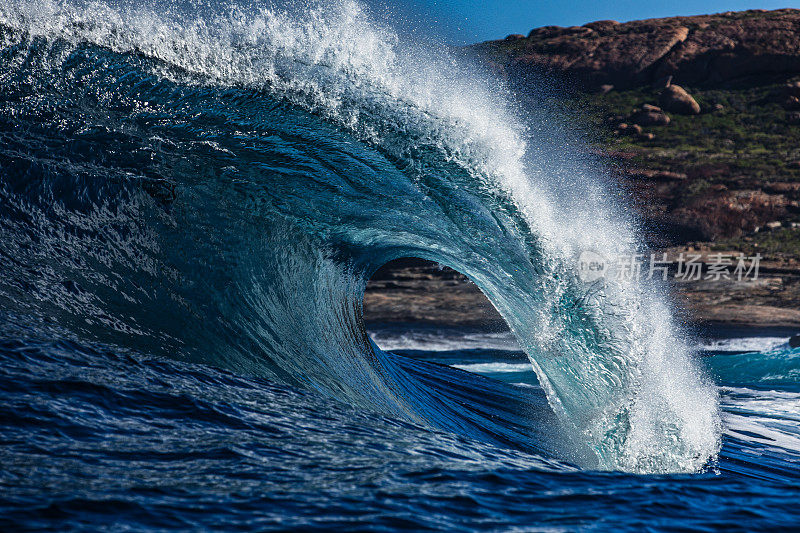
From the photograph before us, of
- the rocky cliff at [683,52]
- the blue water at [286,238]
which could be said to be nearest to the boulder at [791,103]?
the rocky cliff at [683,52]

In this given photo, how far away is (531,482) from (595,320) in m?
1.88

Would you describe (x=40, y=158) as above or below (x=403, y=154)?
below

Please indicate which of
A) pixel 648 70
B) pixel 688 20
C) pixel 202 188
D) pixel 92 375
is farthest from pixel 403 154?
pixel 688 20

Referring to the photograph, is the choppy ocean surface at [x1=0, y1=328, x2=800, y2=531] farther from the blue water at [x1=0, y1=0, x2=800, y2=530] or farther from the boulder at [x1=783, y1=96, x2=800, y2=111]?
the boulder at [x1=783, y1=96, x2=800, y2=111]

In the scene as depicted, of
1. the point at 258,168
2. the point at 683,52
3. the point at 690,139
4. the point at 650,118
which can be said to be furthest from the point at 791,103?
the point at 258,168

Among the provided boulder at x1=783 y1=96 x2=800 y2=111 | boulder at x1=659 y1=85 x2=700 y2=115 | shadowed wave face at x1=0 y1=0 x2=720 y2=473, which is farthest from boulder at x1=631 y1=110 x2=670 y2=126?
shadowed wave face at x1=0 y1=0 x2=720 y2=473

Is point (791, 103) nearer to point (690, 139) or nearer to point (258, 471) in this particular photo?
point (690, 139)

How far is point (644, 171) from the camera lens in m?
30.5

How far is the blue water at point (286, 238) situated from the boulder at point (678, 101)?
32.4 metres

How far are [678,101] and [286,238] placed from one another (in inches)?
1337

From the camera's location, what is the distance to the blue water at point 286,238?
3.33 metres

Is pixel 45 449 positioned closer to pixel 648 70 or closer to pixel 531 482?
pixel 531 482

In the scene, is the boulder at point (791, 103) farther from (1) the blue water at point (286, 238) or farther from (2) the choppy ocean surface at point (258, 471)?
(2) the choppy ocean surface at point (258, 471)

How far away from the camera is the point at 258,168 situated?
4.91 metres
